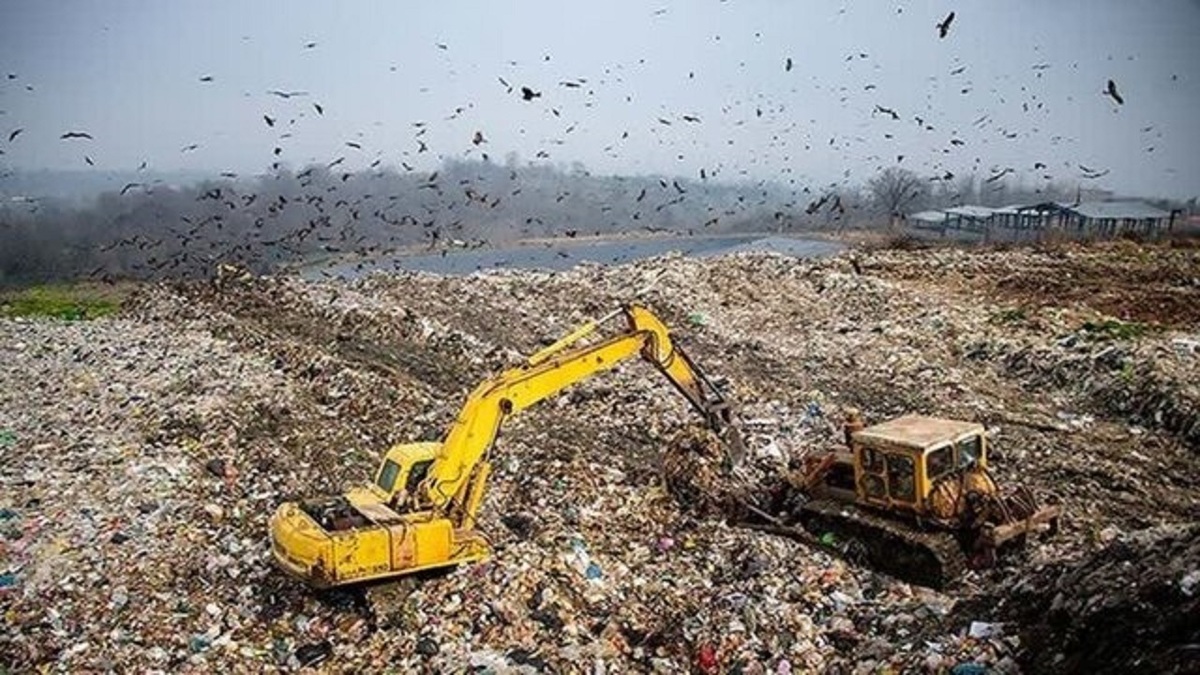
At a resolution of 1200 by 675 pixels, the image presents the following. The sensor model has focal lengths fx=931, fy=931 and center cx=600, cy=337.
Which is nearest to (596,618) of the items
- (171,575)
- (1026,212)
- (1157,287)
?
(171,575)

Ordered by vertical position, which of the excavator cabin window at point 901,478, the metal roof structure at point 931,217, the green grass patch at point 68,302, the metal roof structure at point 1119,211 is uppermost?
the excavator cabin window at point 901,478

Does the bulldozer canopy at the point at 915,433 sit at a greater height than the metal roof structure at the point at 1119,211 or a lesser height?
greater

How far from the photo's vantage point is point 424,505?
6.73m

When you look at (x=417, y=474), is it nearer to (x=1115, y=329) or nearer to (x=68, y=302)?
(x=1115, y=329)

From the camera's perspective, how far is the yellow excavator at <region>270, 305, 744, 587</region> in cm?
621

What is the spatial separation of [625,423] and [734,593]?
13.3ft

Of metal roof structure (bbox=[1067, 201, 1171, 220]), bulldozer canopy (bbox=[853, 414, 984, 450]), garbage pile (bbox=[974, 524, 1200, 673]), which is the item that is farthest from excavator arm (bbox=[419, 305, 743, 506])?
metal roof structure (bbox=[1067, 201, 1171, 220])

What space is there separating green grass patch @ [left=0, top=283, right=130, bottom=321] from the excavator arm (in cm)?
1532

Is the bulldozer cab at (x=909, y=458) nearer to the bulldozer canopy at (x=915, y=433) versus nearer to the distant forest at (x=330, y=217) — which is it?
the bulldozer canopy at (x=915, y=433)

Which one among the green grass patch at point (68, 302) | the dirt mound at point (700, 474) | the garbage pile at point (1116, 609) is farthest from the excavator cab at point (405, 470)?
the green grass patch at point (68, 302)

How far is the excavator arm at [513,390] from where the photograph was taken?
22.2ft

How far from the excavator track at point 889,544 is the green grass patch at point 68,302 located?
55.4 feet

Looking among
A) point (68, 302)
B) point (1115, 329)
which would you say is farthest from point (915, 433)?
point (68, 302)

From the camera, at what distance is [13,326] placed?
17562mm
